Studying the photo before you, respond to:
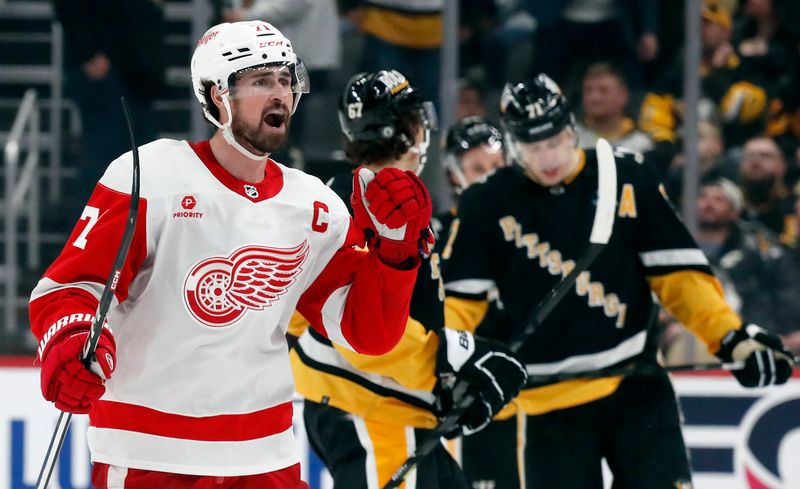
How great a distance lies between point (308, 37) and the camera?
17.3 ft

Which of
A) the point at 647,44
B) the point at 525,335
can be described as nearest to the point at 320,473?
the point at 525,335

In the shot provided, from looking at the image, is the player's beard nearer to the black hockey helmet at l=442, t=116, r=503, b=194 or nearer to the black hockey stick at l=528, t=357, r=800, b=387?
the black hockey stick at l=528, t=357, r=800, b=387

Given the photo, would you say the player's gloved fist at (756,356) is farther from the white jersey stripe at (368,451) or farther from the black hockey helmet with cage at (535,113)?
the white jersey stripe at (368,451)

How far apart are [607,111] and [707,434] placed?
130 cm

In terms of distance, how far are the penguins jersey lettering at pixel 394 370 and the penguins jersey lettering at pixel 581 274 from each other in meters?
0.48

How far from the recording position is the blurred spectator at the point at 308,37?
5.23m

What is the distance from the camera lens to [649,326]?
3.60 meters

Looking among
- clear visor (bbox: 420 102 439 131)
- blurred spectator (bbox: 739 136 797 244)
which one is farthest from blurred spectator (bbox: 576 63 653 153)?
clear visor (bbox: 420 102 439 131)

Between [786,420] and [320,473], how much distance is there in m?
1.58

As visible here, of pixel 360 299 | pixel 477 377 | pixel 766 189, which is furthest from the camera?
pixel 766 189

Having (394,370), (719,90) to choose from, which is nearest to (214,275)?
(394,370)

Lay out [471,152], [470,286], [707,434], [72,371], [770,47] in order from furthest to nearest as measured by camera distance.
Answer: [770,47]
[707,434]
[471,152]
[470,286]
[72,371]

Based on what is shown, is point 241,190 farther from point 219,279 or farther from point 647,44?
point 647,44

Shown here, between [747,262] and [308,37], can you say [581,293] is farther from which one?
[308,37]
